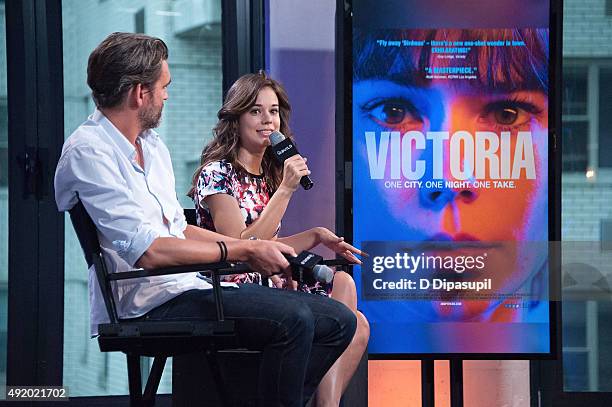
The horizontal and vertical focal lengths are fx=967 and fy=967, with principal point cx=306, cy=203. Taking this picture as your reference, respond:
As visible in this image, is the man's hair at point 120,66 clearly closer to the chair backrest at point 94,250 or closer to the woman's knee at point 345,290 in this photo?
the chair backrest at point 94,250

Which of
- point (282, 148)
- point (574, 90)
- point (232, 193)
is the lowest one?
point (232, 193)

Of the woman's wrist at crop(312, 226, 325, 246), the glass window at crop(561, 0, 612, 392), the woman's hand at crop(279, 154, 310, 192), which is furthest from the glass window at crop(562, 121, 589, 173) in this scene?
the woman's hand at crop(279, 154, 310, 192)

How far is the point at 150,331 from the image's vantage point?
2.63 m

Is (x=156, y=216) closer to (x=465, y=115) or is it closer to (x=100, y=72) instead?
(x=100, y=72)

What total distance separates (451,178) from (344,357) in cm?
86

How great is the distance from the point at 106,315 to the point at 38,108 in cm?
216

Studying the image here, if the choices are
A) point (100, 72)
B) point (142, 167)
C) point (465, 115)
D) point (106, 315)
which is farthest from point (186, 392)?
point (465, 115)

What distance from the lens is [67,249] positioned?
15.5 feet

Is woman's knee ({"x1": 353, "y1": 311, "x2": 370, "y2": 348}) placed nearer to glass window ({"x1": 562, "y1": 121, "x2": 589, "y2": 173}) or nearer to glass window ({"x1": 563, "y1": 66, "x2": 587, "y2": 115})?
glass window ({"x1": 562, "y1": 121, "x2": 589, "y2": 173})

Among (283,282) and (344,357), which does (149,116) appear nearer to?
(283,282)

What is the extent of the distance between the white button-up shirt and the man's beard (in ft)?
0.31

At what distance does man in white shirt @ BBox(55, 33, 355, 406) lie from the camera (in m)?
2.64

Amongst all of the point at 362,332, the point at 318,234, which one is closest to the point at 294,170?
the point at 318,234

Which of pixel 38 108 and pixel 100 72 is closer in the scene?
pixel 100 72
